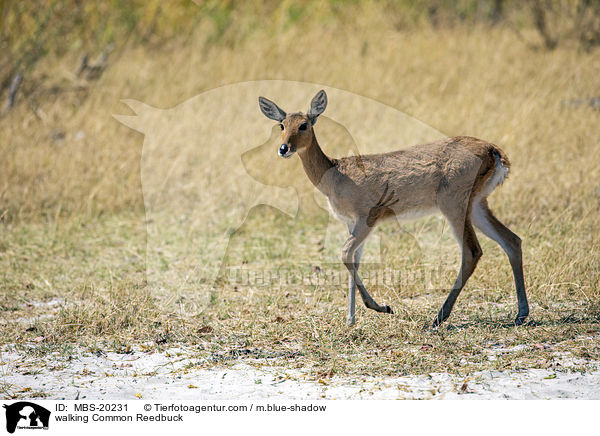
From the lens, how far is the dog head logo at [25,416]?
397 cm

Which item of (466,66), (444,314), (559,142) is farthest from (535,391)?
(466,66)

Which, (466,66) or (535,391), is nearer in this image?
(535,391)

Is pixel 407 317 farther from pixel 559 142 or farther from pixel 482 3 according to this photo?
pixel 482 3

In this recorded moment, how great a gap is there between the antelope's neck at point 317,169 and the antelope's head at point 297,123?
62mm

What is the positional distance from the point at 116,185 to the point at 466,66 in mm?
5501

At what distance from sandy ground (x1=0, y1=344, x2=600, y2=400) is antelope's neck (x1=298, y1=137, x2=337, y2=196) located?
1.37 meters

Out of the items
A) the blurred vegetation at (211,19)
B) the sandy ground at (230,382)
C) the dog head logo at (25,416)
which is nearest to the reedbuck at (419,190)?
the sandy ground at (230,382)

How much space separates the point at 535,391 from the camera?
3.94 metres

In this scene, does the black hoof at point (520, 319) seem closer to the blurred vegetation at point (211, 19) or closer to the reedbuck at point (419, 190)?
the reedbuck at point (419, 190)

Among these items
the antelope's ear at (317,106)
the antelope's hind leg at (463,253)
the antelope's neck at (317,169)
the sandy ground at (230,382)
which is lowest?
the sandy ground at (230,382)

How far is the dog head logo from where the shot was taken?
397 centimetres

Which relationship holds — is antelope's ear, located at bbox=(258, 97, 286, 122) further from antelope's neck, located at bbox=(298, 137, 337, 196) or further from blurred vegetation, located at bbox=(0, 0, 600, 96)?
blurred vegetation, located at bbox=(0, 0, 600, 96)

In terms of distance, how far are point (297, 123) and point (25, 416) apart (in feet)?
8.11

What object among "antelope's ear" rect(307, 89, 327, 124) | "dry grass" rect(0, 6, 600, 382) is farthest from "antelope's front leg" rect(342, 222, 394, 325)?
"antelope's ear" rect(307, 89, 327, 124)
